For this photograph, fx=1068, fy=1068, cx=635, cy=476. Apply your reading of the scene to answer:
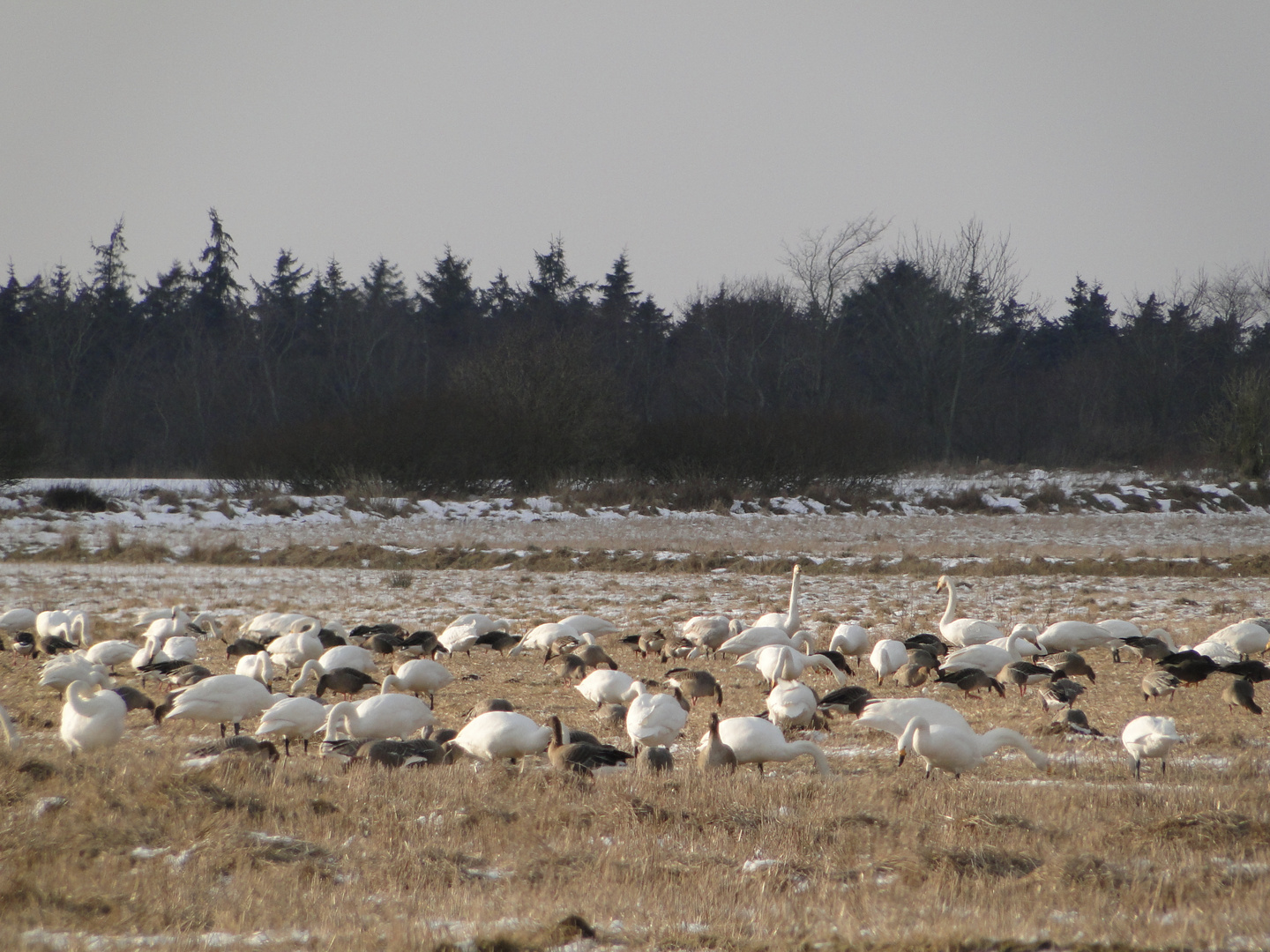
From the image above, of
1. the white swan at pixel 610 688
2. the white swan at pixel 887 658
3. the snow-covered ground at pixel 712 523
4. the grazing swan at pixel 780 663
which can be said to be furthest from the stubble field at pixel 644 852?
the snow-covered ground at pixel 712 523

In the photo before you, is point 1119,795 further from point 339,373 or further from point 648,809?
point 339,373

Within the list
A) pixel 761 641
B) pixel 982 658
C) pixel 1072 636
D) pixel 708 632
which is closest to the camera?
pixel 982 658

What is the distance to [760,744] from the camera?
5719 mm

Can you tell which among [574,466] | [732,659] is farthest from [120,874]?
[574,466]

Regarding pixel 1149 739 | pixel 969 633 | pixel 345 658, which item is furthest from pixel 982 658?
pixel 345 658

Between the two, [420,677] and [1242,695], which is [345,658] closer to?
[420,677]

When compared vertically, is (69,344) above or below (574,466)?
above

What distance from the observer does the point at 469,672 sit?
9.31m

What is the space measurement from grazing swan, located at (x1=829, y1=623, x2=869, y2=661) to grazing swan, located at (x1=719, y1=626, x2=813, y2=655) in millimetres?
371

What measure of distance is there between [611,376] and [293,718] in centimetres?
3107

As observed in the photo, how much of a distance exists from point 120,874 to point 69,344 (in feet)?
172

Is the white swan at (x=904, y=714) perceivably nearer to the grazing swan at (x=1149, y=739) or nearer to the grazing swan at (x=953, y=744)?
the grazing swan at (x=953, y=744)

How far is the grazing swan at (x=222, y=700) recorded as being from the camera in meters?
6.46

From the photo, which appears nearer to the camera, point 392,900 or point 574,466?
point 392,900
